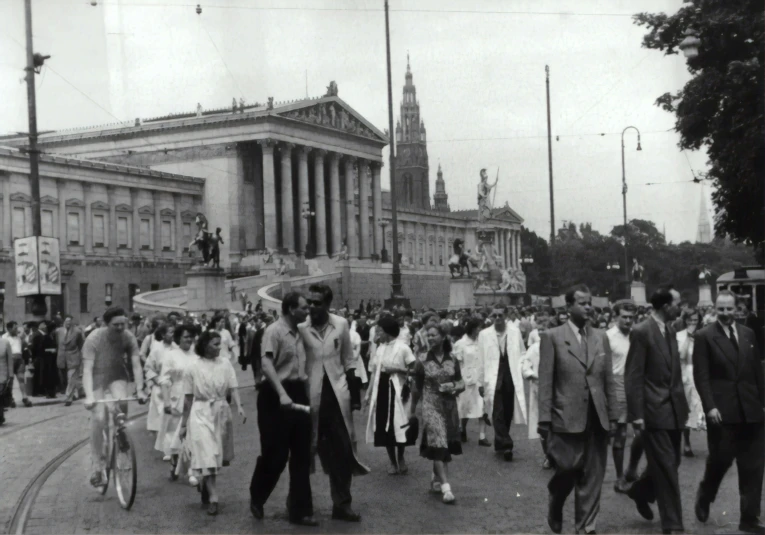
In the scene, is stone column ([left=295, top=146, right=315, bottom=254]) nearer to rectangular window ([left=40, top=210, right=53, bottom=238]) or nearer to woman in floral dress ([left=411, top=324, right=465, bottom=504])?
rectangular window ([left=40, top=210, right=53, bottom=238])

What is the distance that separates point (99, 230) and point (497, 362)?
203 feet

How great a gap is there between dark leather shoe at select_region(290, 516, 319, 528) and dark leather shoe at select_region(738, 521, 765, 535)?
11.1 feet

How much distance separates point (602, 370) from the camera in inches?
331

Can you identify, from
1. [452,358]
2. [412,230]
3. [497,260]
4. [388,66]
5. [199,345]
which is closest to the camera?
[199,345]

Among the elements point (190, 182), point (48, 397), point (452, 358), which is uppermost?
point (190, 182)

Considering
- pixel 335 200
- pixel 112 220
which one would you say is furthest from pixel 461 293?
pixel 335 200

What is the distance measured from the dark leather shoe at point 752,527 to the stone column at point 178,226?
7309 centimetres

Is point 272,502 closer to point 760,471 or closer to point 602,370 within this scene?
point 602,370

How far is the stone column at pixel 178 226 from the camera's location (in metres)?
79.6

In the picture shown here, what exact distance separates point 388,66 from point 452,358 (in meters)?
31.7

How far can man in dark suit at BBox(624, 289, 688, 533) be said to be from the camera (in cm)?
815

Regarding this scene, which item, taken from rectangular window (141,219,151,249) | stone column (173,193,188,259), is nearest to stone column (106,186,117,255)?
rectangular window (141,219,151,249)

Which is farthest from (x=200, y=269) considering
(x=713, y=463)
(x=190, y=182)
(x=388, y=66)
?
Answer: (x=713, y=463)

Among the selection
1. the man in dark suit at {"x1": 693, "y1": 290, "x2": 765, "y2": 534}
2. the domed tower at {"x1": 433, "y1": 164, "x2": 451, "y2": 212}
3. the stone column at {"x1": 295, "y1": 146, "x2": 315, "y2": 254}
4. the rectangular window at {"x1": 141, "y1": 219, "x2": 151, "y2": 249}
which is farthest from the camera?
the domed tower at {"x1": 433, "y1": 164, "x2": 451, "y2": 212}
